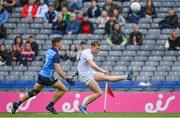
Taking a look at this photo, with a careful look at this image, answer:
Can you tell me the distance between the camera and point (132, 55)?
28734mm

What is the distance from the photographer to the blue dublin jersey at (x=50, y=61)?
21.1 meters

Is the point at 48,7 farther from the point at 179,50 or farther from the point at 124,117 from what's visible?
the point at 124,117

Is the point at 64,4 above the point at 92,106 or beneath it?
above

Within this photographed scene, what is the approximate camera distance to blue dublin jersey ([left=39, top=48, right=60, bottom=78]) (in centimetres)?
2108

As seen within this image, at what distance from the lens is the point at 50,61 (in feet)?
69.7

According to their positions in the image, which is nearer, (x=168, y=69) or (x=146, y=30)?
(x=168, y=69)

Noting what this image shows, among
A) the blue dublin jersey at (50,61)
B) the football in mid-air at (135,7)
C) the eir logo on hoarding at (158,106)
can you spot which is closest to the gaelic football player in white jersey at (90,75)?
the blue dublin jersey at (50,61)

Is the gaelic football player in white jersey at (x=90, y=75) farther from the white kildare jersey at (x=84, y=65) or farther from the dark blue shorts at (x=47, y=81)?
the dark blue shorts at (x=47, y=81)

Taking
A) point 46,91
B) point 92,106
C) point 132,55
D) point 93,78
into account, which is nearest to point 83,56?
point 93,78

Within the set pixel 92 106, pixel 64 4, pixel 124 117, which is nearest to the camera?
pixel 124 117

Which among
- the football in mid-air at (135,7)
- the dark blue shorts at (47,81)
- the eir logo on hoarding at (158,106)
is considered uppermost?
the football in mid-air at (135,7)

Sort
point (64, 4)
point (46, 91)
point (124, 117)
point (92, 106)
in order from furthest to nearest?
point (64, 4) < point (46, 91) < point (92, 106) < point (124, 117)

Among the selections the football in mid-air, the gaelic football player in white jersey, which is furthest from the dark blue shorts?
the football in mid-air

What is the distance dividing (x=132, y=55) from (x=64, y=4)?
419cm
